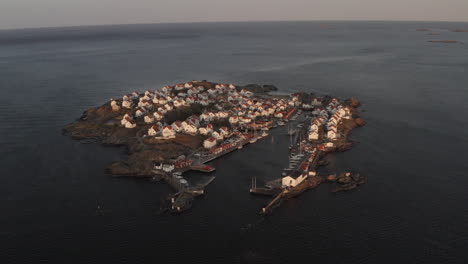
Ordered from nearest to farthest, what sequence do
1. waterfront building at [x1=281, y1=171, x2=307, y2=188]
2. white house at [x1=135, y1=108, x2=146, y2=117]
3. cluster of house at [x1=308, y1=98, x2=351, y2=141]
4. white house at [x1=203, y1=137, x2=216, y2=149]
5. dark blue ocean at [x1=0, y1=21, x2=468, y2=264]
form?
1. dark blue ocean at [x1=0, y1=21, x2=468, y2=264]
2. waterfront building at [x1=281, y1=171, x2=307, y2=188]
3. white house at [x1=203, y1=137, x2=216, y2=149]
4. cluster of house at [x1=308, y1=98, x2=351, y2=141]
5. white house at [x1=135, y1=108, x2=146, y2=117]

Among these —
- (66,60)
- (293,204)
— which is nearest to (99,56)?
(66,60)

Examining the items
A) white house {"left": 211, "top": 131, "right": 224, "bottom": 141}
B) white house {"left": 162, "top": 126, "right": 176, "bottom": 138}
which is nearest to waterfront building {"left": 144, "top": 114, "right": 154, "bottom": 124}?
white house {"left": 162, "top": 126, "right": 176, "bottom": 138}

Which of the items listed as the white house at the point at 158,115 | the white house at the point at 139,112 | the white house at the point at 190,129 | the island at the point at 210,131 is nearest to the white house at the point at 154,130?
the island at the point at 210,131

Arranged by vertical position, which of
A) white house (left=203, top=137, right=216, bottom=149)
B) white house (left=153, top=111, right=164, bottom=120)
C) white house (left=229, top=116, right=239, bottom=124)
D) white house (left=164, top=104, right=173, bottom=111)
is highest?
white house (left=164, top=104, right=173, bottom=111)

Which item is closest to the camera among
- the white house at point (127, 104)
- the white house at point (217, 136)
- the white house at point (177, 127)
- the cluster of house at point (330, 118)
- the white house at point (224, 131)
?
the cluster of house at point (330, 118)

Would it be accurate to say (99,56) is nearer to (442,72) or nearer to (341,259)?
(442,72)

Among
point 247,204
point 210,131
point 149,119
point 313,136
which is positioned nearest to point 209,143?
point 210,131

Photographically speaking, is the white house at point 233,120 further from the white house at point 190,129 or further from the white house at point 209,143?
the white house at point 209,143

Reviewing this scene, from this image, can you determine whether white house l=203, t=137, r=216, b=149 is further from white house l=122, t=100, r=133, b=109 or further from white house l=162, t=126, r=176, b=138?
white house l=122, t=100, r=133, b=109
